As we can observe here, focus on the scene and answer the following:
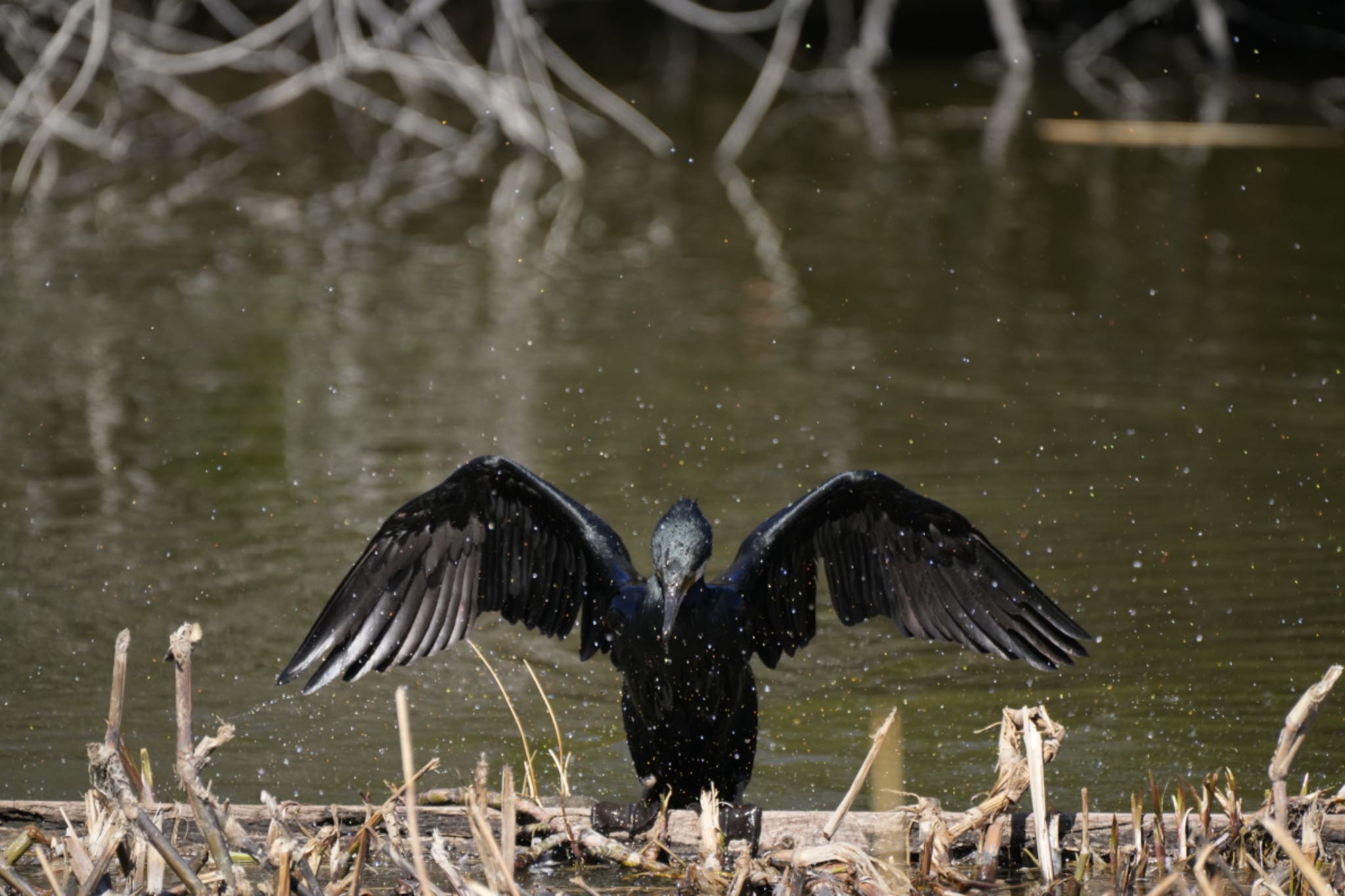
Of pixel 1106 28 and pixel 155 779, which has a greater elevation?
pixel 1106 28

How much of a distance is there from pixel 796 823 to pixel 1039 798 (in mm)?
579

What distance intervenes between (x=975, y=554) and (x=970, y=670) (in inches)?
59.4

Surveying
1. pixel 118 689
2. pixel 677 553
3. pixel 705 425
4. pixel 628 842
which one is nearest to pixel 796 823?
pixel 628 842

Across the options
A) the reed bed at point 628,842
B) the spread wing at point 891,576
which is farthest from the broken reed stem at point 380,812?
the spread wing at point 891,576

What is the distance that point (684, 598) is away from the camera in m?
4.08

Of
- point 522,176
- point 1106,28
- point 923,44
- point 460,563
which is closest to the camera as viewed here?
point 460,563

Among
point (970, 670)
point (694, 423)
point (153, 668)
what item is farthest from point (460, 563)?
point (694, 423)

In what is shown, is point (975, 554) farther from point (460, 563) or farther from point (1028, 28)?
point (1028, 28)

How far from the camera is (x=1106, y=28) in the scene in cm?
2089

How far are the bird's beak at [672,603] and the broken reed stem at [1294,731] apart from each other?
1.27m

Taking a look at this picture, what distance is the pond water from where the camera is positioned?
17.6 feet

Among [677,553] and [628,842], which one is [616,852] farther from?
[677,553]

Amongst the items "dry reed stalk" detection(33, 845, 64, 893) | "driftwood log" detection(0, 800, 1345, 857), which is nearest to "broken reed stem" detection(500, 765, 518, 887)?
"driftwood log" detection(0, 800, 1345, 857)

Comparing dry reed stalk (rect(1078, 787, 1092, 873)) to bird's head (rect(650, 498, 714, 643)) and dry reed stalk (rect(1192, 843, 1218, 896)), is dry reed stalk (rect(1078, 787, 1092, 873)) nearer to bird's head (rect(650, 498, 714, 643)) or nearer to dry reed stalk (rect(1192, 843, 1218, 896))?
→ dry reed stalk (rect(1192, 843, 1218, 896))
